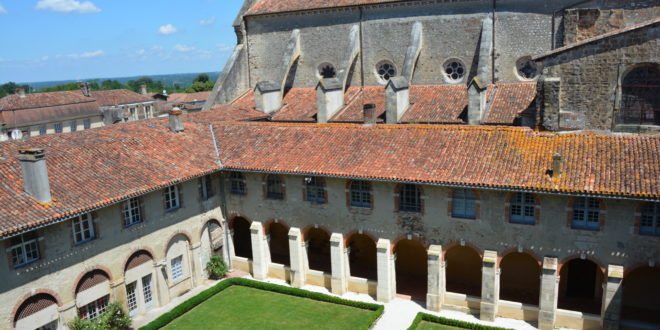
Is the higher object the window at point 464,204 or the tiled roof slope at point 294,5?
the tiled roof slope at point 294,5

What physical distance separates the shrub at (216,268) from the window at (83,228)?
24.4ft

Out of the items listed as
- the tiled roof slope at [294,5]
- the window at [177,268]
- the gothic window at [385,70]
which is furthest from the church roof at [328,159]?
the tiled roof slope at [294,5]

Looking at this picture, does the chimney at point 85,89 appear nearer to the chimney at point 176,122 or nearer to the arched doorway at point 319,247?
the chimney at point 176,122

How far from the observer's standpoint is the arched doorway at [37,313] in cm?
1885

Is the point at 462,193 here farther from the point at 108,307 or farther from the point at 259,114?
the point at 259,114

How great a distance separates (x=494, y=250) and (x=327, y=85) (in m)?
15.4

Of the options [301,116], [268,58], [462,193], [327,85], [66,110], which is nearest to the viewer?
[462,193]

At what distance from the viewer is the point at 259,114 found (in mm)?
36094

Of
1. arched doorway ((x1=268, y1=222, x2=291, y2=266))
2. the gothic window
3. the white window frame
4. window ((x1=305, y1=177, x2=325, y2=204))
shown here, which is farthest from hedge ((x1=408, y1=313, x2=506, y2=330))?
the gothic window

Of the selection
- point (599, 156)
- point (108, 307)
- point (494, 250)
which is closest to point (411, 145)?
point (494, 250)

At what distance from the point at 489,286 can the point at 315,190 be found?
360 inches

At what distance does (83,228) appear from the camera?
2103cm

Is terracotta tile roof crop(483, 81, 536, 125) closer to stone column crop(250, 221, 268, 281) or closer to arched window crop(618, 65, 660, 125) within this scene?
arched window crop(618, 65, 660, 125)

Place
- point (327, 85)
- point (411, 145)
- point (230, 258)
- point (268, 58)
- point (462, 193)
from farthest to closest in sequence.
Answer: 1. point (268, 58)
2. point (327, 85)
3. point (230, 258)
4. point (411, 145)
5. point (462, 193)
